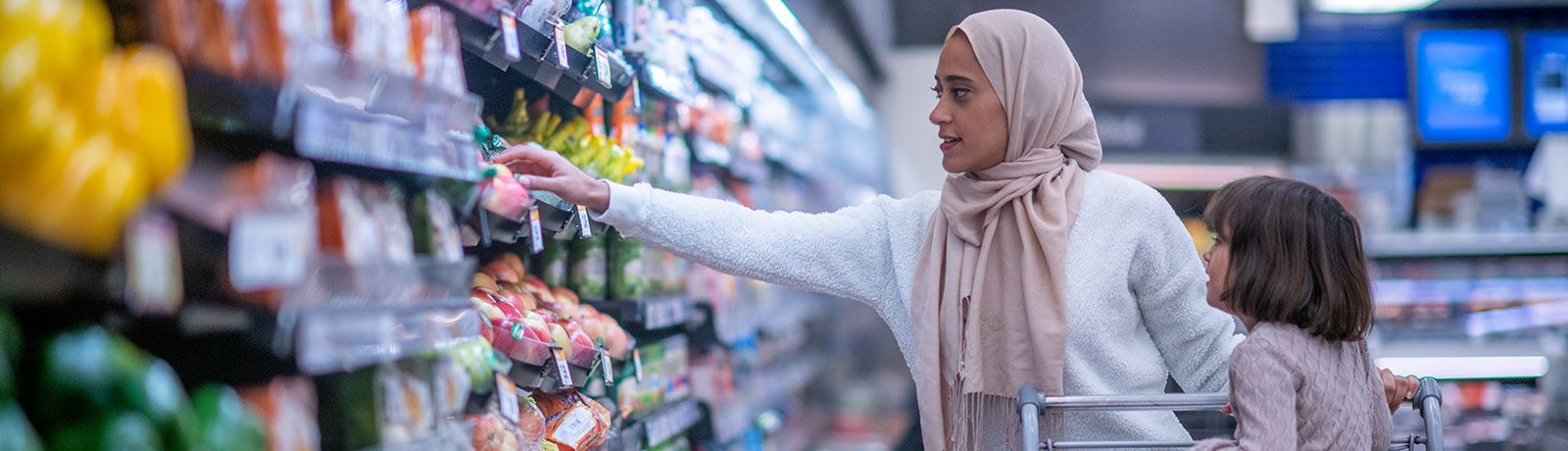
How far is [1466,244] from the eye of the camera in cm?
552

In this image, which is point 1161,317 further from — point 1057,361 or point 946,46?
point 946,46

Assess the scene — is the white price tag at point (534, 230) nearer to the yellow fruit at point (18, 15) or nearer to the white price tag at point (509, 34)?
the white price tag at point (509, 34)

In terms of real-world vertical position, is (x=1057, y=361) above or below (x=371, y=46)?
below

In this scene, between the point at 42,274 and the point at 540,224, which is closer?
the point at 42,274

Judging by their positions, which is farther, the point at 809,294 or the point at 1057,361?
the point at 809,294

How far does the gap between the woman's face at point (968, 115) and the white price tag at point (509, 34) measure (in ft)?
2.34

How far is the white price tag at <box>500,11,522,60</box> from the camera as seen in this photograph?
1634 millimetres

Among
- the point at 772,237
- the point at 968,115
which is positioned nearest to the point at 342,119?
the point at 772,237

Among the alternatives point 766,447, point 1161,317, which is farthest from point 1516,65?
point 1161,317

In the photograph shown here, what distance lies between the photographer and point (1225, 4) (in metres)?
7.13

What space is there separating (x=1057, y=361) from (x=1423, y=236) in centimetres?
469

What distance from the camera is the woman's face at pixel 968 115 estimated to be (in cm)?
194

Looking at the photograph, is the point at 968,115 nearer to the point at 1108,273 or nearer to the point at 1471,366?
the point at 1108,273

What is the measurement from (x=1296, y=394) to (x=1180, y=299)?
357 millimetres
